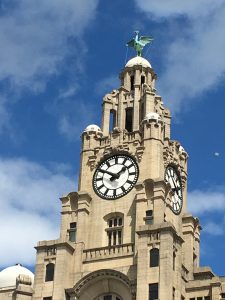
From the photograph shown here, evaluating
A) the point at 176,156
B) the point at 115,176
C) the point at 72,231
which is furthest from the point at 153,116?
the point at 72,231

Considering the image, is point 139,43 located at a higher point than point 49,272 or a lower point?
higher

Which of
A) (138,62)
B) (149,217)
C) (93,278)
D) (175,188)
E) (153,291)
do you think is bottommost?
(153,291)

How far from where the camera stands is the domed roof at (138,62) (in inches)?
3637

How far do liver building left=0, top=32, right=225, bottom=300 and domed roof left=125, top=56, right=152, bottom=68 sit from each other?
2855 millimetres

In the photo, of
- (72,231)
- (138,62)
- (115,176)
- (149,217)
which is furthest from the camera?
(138,62)

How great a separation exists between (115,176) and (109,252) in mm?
7733

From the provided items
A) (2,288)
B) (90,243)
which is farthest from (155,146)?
(2,288)

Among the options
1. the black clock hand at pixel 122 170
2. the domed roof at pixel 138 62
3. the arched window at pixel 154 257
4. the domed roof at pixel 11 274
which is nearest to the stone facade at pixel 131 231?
the arched window at pixel 154 257

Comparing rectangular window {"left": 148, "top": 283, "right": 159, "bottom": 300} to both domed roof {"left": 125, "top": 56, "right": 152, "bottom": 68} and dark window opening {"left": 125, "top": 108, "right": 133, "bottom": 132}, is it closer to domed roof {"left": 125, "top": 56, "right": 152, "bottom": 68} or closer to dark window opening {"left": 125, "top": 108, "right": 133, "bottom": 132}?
dark window opening {"left": 125, "top": 108, "right": 133, "bottom": 132}

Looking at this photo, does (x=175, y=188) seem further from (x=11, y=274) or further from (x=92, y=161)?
(x=11, y=274)

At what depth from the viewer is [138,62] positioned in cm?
9262

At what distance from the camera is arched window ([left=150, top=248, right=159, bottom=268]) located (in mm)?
73625

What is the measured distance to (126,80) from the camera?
9162cm

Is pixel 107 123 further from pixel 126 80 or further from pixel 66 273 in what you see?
pixel 66 273
